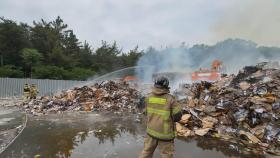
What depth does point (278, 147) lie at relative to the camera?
5.97 meters

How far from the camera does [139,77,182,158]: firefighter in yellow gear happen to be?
3555 millimetres

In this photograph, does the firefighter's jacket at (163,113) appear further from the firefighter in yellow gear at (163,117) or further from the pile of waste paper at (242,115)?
the pile of waste paper at (242,115)

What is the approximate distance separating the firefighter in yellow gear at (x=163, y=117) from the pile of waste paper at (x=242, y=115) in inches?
128

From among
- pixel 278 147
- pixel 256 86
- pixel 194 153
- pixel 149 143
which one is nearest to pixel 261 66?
pixel 256 86

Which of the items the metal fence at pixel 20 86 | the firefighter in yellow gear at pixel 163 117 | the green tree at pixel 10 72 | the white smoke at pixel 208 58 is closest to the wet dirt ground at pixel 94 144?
the firefighter in yellow gear at pixel 163 117

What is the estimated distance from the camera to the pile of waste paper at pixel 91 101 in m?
12.8

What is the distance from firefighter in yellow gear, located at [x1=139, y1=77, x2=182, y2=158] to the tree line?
99.7 ft

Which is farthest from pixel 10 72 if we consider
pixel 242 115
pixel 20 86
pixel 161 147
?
pixel 161 147

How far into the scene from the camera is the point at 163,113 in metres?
3.56

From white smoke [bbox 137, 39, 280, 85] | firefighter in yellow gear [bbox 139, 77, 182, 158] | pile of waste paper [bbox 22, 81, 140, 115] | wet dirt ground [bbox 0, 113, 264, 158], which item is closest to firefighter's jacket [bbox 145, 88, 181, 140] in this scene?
firefighter in yellow gear [bbox 139, 77, 182, 158]

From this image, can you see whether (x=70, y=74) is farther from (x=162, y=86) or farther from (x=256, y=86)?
(x=162, y=86)

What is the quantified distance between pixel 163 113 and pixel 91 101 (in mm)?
10542

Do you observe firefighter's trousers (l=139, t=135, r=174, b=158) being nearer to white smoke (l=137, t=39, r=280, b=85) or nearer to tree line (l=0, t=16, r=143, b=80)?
white smoke (l=137, t=39, r=280, b=85)

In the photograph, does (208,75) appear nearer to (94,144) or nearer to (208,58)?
(94,144)
